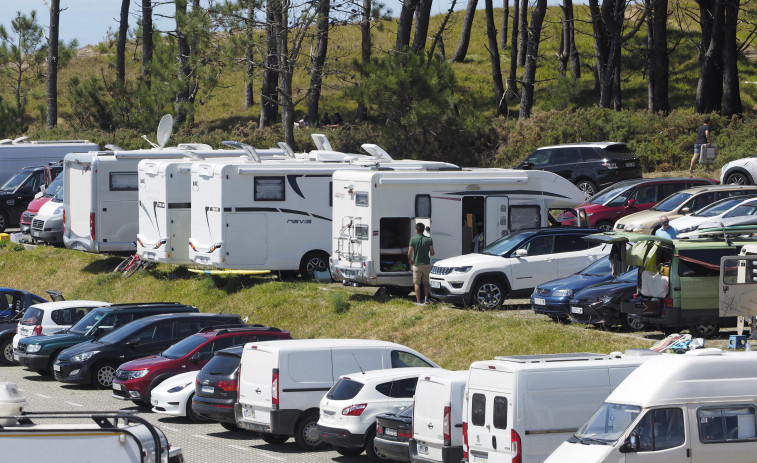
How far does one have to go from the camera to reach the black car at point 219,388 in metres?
18.0

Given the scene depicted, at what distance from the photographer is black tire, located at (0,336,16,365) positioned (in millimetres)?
26578

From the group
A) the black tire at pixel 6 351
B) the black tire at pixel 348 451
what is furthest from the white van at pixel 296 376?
the black tire at pixel 6 351

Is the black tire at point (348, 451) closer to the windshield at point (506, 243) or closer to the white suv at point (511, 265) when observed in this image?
the white suv at point (511, 265)

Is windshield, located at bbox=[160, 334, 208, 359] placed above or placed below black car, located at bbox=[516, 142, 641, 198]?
below

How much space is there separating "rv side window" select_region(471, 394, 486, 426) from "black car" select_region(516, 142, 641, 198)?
76.6 feet

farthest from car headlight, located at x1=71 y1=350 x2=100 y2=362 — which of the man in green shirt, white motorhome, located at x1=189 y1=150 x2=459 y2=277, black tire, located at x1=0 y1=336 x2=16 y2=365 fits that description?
the man in green shirt

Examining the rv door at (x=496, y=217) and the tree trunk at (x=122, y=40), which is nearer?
the rv door at (x=496, y=217)

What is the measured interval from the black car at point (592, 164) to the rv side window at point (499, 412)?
2355cm

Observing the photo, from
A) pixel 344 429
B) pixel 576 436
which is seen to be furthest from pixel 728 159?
pixel 576 436

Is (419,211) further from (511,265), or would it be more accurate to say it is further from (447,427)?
(447,427)

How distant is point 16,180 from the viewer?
4112cm

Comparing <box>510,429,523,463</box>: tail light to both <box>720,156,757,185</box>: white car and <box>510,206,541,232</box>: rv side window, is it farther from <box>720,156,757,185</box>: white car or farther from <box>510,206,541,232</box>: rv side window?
<box>720,156,757,185</box>: white car

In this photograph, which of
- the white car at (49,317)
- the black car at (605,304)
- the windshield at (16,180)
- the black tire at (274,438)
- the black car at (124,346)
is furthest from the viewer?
the windshield at (16,180)

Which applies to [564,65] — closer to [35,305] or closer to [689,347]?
[35,305]
